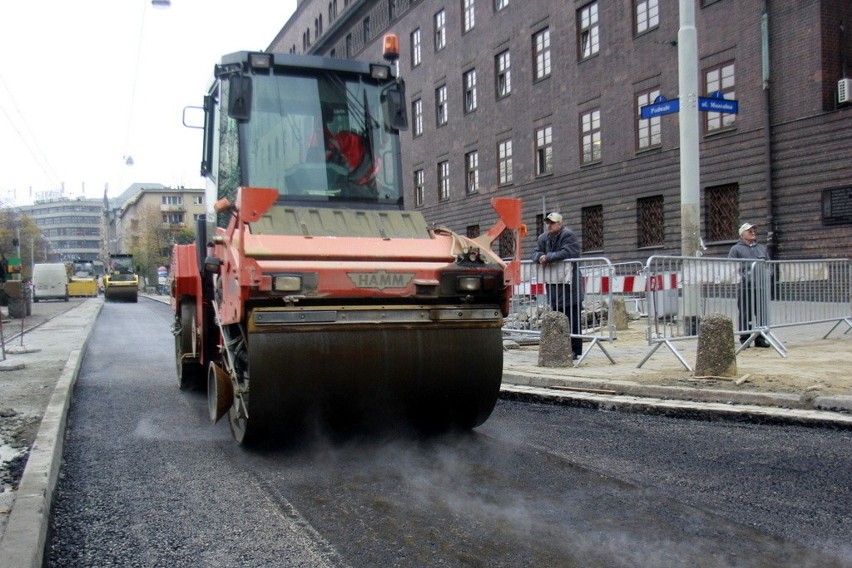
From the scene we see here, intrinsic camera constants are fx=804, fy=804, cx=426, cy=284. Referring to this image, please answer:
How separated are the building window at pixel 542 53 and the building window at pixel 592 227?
207 inches

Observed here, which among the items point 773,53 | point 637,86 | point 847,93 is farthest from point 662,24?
point 847,93

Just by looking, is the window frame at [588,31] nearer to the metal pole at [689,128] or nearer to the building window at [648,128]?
the building window at [648,128]

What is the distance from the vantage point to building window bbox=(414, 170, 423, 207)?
3819cm

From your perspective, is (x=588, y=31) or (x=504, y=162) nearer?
(x=588, y=31)

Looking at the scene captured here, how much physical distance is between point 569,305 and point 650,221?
48.4 feet

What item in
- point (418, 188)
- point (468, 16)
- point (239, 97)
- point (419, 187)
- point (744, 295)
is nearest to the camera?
point (239, 97)

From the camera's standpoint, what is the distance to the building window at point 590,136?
25641 millimetres

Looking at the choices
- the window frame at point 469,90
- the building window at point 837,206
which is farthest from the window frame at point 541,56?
the building window at point 837,206

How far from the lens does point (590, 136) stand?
85.4 ft

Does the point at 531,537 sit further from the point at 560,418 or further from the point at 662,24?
the point at 662,24

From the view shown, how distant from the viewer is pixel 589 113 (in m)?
26.0

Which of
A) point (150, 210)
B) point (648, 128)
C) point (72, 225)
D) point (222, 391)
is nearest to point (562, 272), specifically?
point (222, 391)

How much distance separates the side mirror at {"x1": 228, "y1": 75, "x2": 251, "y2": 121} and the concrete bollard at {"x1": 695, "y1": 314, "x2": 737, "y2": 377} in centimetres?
487

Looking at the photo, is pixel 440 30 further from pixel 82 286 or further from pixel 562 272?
pixel 82 286
